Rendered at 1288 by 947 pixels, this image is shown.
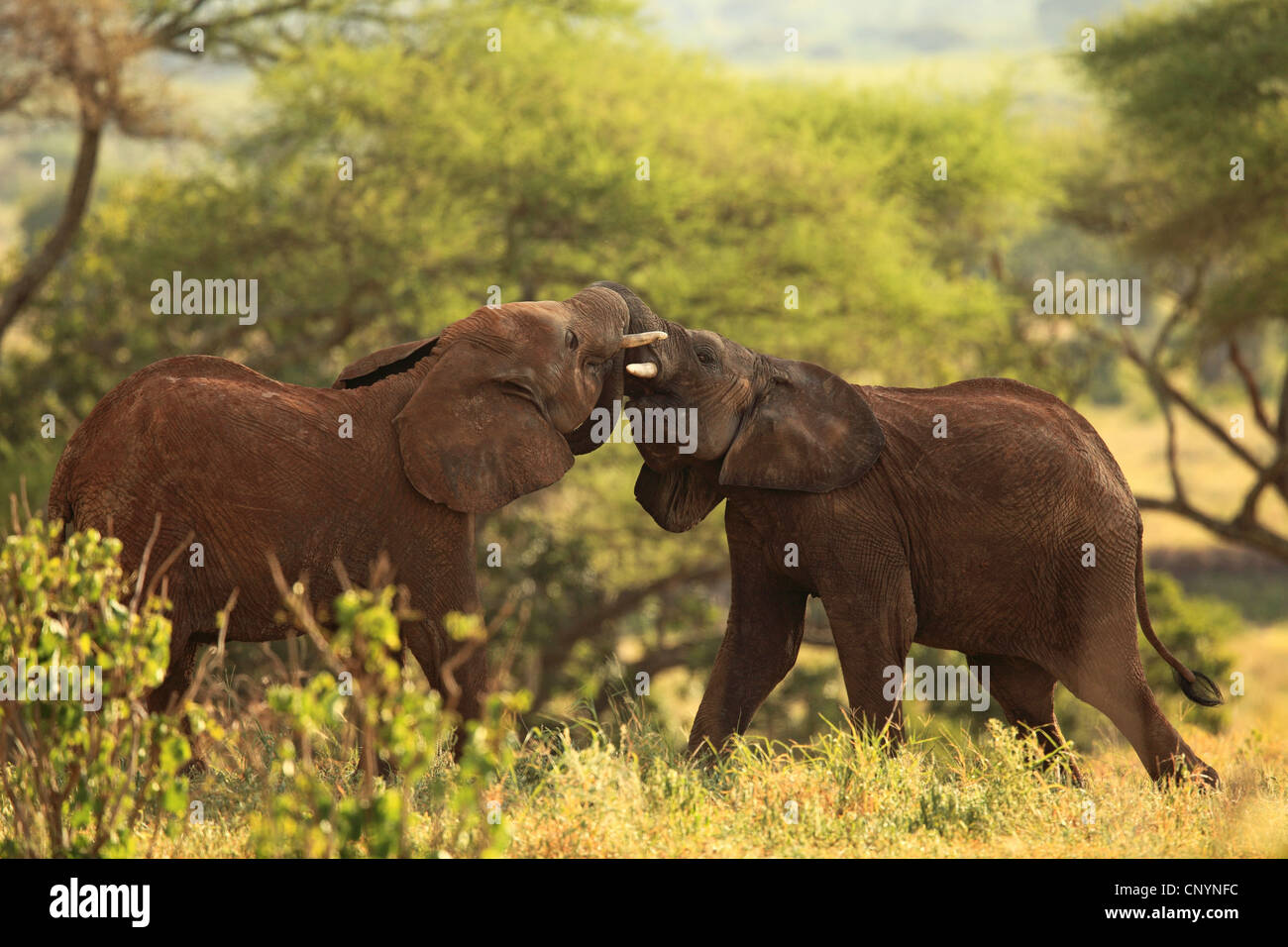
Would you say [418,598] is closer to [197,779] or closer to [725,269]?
[197,779]

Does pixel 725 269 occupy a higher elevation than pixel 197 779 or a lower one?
higher

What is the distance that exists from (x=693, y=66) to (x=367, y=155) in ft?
23.0

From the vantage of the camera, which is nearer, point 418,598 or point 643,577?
point 418,598

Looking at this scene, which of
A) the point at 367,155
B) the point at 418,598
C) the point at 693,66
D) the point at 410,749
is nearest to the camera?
the point at 410,749

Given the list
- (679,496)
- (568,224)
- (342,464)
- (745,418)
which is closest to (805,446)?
(745,418)

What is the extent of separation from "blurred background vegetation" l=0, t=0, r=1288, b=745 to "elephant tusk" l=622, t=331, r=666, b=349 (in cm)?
1317

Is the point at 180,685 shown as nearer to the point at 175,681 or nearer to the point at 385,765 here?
the point at 175,681

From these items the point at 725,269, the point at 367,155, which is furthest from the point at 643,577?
the point at 367,155

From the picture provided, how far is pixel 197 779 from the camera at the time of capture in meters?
7.13

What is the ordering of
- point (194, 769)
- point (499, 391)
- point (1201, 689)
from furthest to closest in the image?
point (1201, 689)
point (194, 769)
point (499, 391)

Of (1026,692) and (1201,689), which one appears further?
(1201,689)

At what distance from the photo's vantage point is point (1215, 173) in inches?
881

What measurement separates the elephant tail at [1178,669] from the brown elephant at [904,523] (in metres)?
0.09

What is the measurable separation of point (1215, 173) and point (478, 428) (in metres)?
18.4
